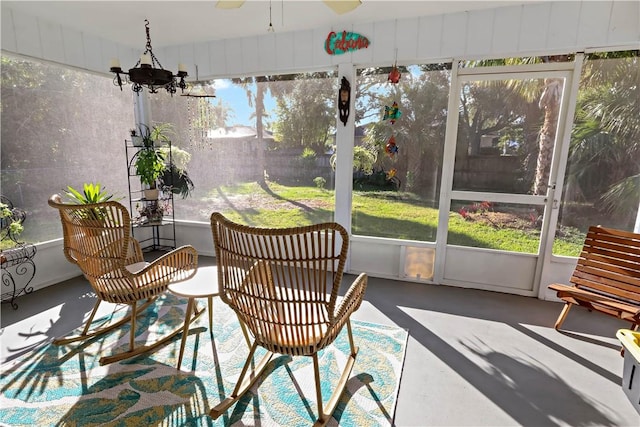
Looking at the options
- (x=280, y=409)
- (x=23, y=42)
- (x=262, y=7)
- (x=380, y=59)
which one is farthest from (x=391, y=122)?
(x=23, y=42)

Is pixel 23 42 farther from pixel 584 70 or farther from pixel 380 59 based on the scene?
pixel 584 70

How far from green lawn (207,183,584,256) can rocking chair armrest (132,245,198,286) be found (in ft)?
5.32

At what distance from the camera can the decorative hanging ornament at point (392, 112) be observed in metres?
3.24

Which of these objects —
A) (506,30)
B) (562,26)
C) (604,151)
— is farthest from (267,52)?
(604,151)

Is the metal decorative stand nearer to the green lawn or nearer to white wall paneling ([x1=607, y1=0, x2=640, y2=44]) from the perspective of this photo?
the green lawn

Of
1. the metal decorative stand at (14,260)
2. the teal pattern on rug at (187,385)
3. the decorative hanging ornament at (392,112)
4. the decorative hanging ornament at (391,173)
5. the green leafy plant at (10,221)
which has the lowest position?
the teal pattern on rug at (187,385)

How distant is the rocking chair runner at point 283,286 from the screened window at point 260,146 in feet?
7.08

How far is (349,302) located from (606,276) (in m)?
2.23

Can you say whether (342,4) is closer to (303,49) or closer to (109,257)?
(303,49)

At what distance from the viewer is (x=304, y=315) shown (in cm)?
157

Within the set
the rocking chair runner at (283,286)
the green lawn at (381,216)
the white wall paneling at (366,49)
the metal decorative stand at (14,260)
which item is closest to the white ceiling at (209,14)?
the white wall paneling at (366,49)

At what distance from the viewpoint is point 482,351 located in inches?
88.8

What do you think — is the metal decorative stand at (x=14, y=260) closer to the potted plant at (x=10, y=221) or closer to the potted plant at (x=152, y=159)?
the potted plant at (x=10, y=221)

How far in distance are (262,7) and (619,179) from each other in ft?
10.9
